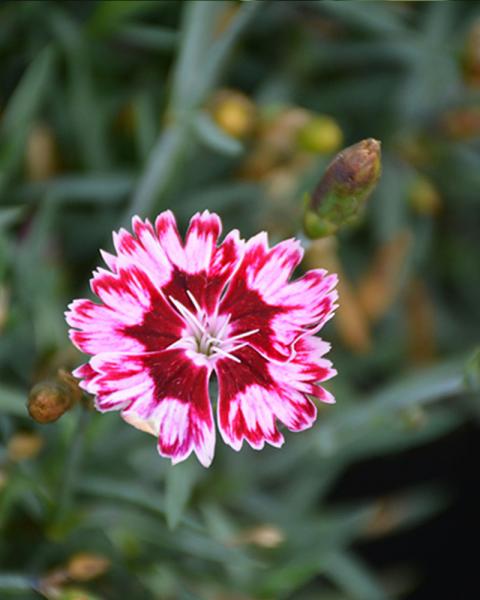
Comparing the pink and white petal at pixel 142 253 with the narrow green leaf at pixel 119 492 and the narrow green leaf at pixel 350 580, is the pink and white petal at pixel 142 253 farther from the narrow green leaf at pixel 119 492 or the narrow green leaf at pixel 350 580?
the narrow green leaf at pixel 350 580

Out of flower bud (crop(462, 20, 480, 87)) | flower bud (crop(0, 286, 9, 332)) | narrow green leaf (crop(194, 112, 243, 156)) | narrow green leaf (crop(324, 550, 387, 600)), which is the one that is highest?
flower bud (crop(462, 20, 480, 87))

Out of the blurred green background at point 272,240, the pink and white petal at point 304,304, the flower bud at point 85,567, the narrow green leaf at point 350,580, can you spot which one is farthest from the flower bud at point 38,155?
the narrow green leaf at point 350,580

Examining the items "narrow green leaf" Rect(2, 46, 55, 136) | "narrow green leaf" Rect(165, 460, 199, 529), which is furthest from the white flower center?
"narrow green leaf" Rect(2, 46, 55, 136)

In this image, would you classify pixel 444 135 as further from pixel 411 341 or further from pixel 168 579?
pixel 168 579

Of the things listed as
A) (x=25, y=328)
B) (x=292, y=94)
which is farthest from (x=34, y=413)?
(x=292, y=94)

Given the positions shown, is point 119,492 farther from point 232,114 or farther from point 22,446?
point 232,114

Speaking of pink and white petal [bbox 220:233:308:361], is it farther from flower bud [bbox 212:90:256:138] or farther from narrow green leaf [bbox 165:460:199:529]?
flower bud [bbox 212:90:256:138]
